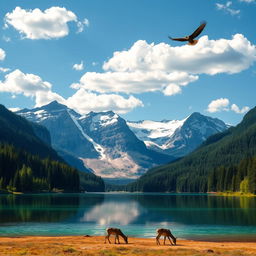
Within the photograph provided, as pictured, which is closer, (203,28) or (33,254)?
(203,28)

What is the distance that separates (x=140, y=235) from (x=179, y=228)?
1216 cm

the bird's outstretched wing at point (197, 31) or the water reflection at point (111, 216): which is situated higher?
the bird's outstretched wing at point (197, 31)

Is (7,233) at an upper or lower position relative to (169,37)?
lower

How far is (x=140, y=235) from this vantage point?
64.4m

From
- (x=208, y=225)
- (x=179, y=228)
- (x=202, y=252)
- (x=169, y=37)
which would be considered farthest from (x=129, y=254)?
(x=208, y=225)

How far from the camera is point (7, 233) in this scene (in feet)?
202

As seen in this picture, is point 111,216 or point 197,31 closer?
point 197,31

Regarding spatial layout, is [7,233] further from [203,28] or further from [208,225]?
[203,28]

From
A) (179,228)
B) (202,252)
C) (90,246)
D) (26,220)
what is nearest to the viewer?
(202,252)

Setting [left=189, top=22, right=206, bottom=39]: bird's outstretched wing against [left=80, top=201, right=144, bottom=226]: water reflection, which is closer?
[left=189, top=22, right=206, bottom=39]: bird's outstretched wing

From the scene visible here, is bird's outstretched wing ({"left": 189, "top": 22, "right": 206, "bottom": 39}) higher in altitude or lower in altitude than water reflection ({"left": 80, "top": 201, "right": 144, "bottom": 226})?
higher

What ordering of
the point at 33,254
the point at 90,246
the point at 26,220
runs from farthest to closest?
the point at 26,220, the point at 90,246, the point at 33,254

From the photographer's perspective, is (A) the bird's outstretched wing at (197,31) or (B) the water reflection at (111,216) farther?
(B) the water reflection at (111,216)

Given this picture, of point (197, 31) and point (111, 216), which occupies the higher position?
point (197, 31)
